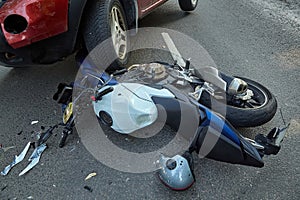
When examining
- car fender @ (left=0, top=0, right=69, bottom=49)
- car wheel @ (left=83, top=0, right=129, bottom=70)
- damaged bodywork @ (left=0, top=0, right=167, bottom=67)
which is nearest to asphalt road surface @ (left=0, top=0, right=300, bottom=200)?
damaged bodywork @ (left=0, top=0, right=167, bottom=67)

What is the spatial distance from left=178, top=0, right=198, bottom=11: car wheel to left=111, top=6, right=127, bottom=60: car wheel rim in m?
1.94

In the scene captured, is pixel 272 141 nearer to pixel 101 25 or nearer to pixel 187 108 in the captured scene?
pixel 187 108

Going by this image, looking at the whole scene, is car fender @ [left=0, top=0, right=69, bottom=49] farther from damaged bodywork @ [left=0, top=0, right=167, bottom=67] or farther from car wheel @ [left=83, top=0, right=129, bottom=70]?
car wheel @ [left=83, top=0, right=129, bottom=70]

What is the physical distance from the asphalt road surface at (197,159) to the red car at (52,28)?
58 centimetres

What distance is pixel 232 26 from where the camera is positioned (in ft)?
16.4

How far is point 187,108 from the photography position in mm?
2545

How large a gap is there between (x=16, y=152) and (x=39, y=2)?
1214 mm

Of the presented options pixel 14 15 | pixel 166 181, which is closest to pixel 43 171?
pixel 166 181

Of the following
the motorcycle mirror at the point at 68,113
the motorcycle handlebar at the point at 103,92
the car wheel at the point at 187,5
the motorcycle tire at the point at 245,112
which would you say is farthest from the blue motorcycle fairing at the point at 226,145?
the car wheel at the point at 187,5

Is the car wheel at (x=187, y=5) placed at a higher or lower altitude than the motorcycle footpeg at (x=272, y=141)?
lower

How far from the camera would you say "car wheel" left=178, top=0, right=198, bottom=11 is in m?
5.30

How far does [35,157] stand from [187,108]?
1260mm

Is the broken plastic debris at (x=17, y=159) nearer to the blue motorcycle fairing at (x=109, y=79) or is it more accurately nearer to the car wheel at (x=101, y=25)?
the blue motorcycle fairing at (x=109, y=79)

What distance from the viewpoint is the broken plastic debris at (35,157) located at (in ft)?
8.55
